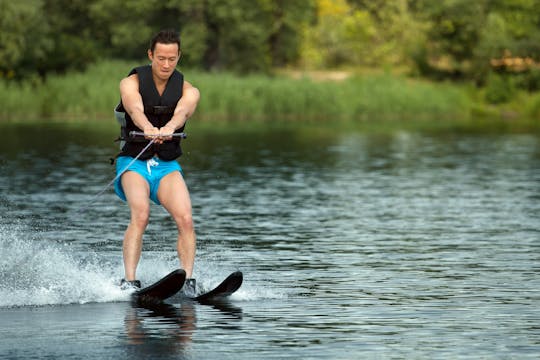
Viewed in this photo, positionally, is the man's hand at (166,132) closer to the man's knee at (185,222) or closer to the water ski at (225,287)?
the man's knee at (185,222)

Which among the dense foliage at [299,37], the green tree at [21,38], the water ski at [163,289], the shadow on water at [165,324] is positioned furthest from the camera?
the dense foliage at [299,37]

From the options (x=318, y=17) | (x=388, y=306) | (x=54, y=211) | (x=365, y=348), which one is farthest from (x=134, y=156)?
(x=318, y=17)

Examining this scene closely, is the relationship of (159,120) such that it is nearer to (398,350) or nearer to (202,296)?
(202,296)

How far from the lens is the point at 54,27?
250 feet

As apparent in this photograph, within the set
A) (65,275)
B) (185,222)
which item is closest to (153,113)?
(185,222)

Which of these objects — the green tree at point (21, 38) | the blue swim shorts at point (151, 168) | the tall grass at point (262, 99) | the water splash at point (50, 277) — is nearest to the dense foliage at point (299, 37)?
the green tree at point (21, 38)

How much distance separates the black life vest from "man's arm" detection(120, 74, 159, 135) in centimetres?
9

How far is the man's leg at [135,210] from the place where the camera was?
1084 cm

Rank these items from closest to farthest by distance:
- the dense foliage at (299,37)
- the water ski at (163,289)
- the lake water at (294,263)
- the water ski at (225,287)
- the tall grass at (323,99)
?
the lake water at (294,263)
the water ski at (163,289)
the water ski at (225,287)
the tall grass at (323,99)
the dense foliage at (299,37)

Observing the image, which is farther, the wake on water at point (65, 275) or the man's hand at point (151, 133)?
A: the wake on water at point (65, 275)

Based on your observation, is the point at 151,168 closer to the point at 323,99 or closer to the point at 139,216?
the point at 139,216

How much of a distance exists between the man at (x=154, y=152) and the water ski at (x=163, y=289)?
0.20m

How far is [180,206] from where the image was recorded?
1090 cm

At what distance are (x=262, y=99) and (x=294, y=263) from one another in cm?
3946
